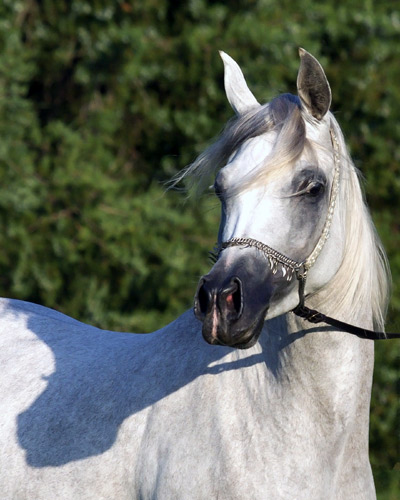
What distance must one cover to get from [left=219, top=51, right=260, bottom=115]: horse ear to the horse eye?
1.32ft

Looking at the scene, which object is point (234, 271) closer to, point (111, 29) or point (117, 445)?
point (117, 445)

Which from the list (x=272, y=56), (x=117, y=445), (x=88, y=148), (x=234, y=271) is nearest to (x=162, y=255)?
(x=88, y=148)

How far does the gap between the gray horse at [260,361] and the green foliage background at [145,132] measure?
4.33 meters

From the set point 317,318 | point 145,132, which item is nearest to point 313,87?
point 317,318

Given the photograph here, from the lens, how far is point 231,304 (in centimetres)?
207

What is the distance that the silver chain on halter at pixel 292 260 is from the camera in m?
2.16

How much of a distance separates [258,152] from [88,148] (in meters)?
5.44

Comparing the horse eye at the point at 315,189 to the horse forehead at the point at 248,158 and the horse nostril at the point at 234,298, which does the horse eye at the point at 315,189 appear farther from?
the horse nostril at the point at 234,298

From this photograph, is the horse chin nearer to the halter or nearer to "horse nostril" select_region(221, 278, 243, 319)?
"horse nostril" select_region(221, 278, 243, 319)

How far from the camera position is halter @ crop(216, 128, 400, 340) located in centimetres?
217

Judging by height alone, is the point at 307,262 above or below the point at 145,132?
above

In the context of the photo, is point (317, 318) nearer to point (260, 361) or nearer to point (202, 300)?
point (260, 361)

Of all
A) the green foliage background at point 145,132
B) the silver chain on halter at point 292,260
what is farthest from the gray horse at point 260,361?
the green foliage background at point 145,132

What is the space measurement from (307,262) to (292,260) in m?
0.06
